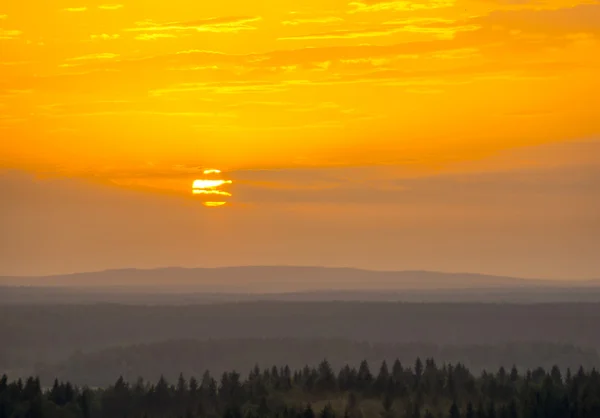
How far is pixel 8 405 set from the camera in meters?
179

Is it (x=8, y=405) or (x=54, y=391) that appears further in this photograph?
(x=54, y=391)

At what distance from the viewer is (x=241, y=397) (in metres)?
192

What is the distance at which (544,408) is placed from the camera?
A: 172 meters

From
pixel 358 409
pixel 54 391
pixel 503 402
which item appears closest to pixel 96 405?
pixel 54 391

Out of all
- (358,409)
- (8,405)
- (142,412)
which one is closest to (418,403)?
(358,409)

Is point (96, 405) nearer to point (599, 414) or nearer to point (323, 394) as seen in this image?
point (323, 394)

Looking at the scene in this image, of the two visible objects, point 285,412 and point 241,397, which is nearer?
point 285,412

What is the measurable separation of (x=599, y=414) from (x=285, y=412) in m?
31.3

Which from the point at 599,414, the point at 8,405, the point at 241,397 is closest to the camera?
the point at 599,414

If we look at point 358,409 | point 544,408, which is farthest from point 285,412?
point 544,408

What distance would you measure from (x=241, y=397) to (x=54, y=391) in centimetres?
2220

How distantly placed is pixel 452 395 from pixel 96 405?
41406 millimetres

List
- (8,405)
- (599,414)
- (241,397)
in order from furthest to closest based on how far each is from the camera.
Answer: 1. (241,397)
2. (8,405)
3. (599,414)

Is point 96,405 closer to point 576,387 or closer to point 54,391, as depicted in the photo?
point 54,391
